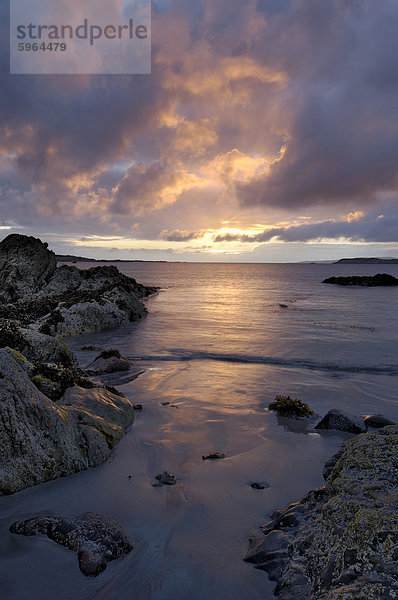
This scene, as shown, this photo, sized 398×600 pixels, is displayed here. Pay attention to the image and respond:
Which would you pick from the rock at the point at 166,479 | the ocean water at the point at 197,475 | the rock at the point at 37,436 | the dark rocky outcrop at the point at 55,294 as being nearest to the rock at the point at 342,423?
the ocean water at the point at 197,475

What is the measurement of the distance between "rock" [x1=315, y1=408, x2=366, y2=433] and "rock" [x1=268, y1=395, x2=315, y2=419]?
0.69 m

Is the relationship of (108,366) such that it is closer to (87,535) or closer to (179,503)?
(179,503)

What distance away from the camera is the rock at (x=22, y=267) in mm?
26078

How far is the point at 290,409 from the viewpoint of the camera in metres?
8.10

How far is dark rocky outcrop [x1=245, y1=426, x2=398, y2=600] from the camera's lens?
2473 millimetres

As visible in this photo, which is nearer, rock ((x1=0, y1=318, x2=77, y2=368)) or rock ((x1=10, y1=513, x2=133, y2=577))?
rock ((x1=10, y1=513, x2=133, y2=577))

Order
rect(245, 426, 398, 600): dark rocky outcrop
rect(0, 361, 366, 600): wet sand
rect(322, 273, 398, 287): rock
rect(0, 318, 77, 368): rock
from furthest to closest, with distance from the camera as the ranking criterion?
rect(322, 273, 398, 287): rock < rect(0, 318, 77, 368): rock < rect(0, 361, 366, 600): wet sand < rect(245, 426, 398, 600): dark rocky outcrop

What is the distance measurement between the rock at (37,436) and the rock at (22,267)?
23196 millimetres

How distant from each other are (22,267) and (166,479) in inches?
1054

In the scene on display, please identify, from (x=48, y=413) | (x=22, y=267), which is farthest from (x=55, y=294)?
(x=48, y=413)

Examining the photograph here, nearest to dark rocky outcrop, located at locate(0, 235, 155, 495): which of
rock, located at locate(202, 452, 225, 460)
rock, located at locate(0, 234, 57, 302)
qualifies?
rock, located at locate(202, 452, 225, 460)

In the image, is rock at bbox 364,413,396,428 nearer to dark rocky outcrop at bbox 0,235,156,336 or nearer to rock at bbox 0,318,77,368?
rock at bbox 0,318,77,368

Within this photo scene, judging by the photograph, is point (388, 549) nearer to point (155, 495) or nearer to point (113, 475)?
point (155, 495)

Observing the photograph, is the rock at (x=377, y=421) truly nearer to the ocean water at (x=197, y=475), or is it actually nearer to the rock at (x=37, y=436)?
the ocean water at (x=197, y=475)
